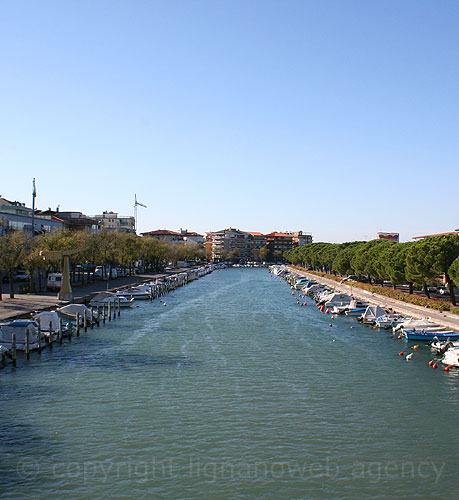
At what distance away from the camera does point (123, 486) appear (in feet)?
62.0

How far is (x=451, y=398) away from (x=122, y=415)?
56.3 ft

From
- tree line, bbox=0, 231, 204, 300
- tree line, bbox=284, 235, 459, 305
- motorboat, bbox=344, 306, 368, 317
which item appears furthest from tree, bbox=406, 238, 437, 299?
tree line, bbox=0, 231, 204, 300

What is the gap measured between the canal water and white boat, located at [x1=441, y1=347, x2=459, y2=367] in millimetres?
1349

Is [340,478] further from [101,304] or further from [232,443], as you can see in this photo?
[101,304]

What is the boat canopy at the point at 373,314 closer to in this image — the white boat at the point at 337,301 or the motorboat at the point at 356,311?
the motorboat at the point at 356,311

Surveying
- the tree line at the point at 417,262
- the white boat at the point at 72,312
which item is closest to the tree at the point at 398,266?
the tree line at the point at 417,262

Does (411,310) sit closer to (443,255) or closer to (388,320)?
(388,320)

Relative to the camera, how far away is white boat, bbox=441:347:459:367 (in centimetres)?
3591

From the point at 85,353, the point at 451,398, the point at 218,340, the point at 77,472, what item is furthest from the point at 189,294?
the point at 77,472

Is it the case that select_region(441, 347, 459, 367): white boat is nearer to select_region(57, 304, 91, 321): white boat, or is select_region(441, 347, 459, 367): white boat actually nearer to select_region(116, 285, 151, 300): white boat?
select_region(57, 304, 91, 321): white boat

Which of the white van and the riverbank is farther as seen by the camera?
the white van

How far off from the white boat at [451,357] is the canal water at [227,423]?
4.42ft

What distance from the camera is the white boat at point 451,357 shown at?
1414 inches

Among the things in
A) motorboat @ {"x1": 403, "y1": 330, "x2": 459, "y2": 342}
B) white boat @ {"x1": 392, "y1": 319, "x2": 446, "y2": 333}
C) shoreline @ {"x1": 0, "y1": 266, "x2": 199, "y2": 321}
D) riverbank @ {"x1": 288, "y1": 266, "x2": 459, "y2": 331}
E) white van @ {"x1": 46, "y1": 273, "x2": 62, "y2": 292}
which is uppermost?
white van @ {"x1": 46, "y1": 273, "x2": 62, "y2": 292}
